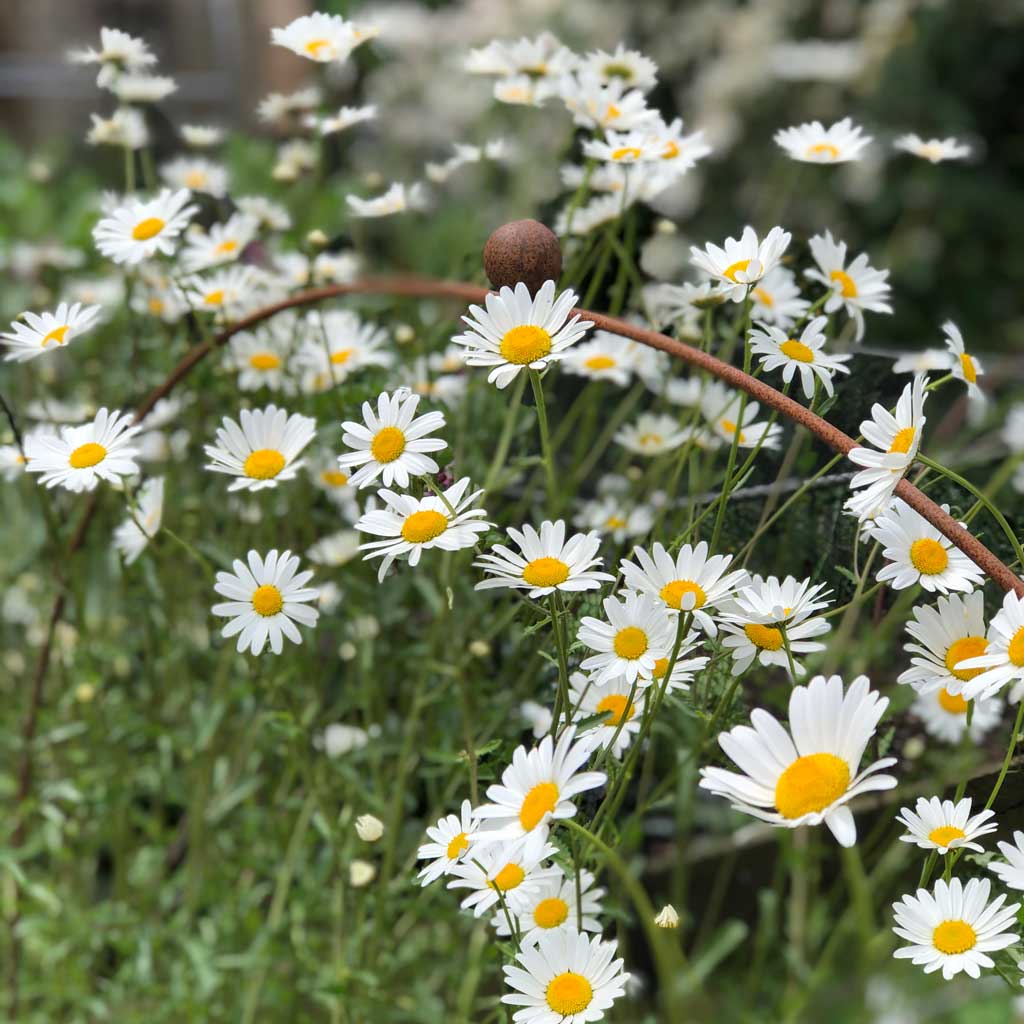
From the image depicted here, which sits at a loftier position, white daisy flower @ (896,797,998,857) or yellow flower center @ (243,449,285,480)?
yellow flower center @ (243,449,285,480)

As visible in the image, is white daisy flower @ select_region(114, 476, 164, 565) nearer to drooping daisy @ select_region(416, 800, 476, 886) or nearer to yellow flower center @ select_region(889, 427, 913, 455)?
drooping daisy @ select_region(416, 800, 476, 886)

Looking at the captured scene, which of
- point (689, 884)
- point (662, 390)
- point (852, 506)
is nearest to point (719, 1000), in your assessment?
point (689, 884)

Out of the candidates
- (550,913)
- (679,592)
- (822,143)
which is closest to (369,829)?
(550,913)

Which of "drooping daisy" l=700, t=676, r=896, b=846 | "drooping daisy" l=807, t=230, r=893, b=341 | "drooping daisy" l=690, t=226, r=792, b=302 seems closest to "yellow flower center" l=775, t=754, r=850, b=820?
"drooping daisy" l=700, t=676, r=896, b=846

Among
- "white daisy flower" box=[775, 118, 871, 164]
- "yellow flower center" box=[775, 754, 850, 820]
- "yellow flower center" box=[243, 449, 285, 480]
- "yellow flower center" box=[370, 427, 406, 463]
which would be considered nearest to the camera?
"yellow flower center" box=[775, 754, 850, 820]

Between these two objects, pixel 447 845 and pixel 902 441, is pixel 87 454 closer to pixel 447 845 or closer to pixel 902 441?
pixel 447 845

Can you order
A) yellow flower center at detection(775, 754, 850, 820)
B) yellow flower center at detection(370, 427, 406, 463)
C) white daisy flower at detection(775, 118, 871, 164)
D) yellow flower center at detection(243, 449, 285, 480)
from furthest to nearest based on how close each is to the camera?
white daisy flower at detection(775, 118, 871, 164), yellow flower center at detection(243, 449, 285, 480), yellow flower center at detection(370, 427, 406, 463), yellow flower center at detection(775, 754, 850, 820)

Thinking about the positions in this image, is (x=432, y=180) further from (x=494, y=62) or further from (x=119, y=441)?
(x=119, y=441)
